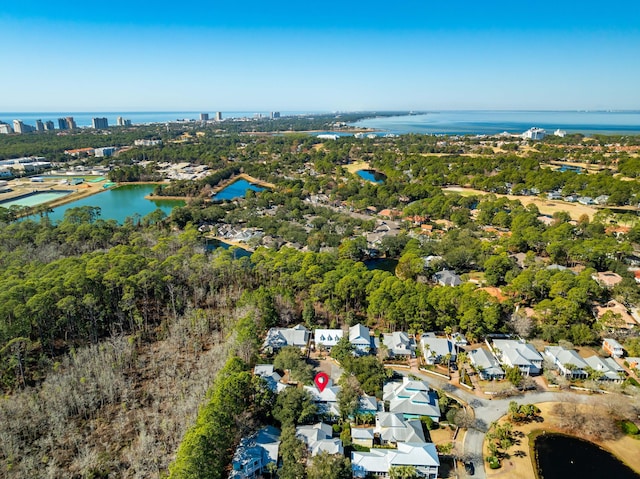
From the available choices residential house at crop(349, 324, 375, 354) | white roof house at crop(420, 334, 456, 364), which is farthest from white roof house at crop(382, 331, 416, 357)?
residential house at crop(349, 324, 375, 354)

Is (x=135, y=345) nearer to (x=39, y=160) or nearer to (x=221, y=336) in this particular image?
(x=221, y=336)

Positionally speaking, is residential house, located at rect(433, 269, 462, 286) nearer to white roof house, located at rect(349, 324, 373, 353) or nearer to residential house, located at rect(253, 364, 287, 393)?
white roof house, located at rect(349, 324, 373, 353)

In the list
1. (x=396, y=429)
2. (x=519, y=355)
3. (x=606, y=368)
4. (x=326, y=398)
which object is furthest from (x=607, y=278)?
(x=326, y=398)

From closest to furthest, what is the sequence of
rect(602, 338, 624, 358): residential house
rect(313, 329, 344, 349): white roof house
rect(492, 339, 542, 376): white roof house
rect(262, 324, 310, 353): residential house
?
rect(492, 339, 542, 376): white roof house < rect(602, 338, 624, 358): residential house < rect(262, 324, 310, 353): residential house < rect(313, 329, 344, 349): white roof house

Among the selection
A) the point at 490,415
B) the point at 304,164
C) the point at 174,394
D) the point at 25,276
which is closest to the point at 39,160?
the point at 304,164

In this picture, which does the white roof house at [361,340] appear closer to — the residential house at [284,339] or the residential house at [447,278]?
the residential house at [284,339]

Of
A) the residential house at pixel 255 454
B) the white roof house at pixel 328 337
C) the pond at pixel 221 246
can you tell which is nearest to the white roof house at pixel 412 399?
the white roof house at pixel 328 337
